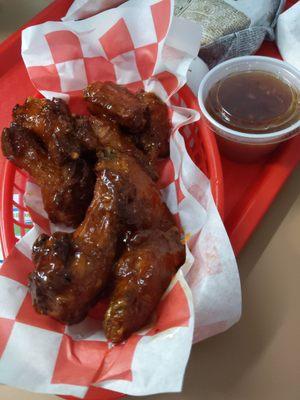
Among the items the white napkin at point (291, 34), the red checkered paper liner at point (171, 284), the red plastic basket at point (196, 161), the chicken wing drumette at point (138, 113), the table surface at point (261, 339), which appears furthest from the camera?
the white napkin at point (291, 34)

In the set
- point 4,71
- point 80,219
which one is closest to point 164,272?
point 80,219

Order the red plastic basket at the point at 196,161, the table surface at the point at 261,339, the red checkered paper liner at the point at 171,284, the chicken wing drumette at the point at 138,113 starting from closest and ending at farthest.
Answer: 1. the red checkered paper liner at the point at 171,284
2. the table surface at the point at 261,339
3. the red plastic basket at the point at 196,161
4. the chicken wing drumette at the point at 138,113

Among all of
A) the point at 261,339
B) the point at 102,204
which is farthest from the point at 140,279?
the point at 261,339

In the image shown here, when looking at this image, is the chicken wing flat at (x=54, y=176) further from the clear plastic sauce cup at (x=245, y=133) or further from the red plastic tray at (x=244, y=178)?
the clear plastic sauce cup at (x=245, y=133)

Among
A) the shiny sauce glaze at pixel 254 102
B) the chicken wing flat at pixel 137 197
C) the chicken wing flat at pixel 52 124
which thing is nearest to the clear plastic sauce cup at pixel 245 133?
the shiny sauce glaze at pixel 254 102

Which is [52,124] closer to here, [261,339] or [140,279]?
[140,279]

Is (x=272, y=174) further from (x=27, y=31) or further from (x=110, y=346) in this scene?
(x=27, y=31)

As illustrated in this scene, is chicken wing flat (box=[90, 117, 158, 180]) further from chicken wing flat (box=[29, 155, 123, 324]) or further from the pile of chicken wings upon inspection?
chicken wing flat (box=[29, 155, 123, 324])

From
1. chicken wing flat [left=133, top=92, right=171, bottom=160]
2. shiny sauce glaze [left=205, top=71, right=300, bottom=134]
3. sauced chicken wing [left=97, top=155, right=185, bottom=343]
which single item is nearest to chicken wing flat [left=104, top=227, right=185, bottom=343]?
sauced chicken wing [left=97, top=155, right=185, bottom=343]
